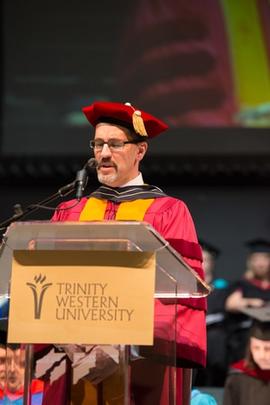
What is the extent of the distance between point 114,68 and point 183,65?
23.3 inches

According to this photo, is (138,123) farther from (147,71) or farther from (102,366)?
(147,71)

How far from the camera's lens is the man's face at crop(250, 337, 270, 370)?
5723mm

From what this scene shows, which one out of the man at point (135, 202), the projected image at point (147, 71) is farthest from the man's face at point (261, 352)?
the projected image at point (147, 71)

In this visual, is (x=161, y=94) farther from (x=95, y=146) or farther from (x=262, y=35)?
(x=95, y=146)

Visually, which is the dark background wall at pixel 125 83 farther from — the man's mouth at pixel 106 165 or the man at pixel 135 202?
the man's mouth at pixel 106 165

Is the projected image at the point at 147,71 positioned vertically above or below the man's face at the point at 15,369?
above

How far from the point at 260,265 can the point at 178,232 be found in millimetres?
4774

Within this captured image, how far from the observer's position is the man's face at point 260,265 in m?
8.03

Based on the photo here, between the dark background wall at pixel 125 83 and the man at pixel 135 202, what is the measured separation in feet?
16.1

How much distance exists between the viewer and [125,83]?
862cm

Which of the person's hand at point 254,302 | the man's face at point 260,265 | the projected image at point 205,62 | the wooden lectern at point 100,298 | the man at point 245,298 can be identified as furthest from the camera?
the projected image at point 205,62

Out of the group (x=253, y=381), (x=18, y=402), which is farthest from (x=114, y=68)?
(x=18, y=402)


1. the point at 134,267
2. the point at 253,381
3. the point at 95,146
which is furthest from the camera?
the point at 253,381

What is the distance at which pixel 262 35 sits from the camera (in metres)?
8.59
